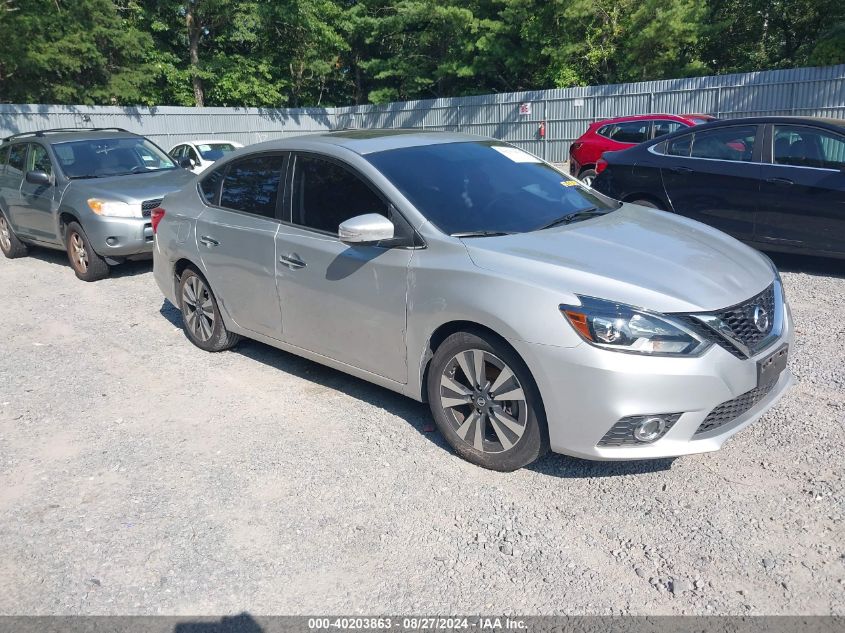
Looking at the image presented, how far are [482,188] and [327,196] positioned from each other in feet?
3.28

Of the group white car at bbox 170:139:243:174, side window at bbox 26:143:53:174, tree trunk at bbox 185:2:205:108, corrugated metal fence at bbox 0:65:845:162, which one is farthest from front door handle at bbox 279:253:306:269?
tree trunk at bbox 185:2:205:108

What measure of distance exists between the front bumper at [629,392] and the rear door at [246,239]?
7.17 feet

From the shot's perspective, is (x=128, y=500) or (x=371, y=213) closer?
(x=128, y=500)

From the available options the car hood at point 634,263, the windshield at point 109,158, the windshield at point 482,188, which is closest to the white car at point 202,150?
the windshield at point 109,158

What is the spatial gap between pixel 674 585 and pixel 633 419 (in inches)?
28.7

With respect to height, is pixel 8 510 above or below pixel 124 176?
below

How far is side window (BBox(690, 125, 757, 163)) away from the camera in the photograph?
7.54 metres

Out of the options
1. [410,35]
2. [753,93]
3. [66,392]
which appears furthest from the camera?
[410,35]

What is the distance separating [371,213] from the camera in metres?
4.14

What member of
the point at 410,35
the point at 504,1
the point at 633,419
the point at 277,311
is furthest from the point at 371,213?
the point at 410,35

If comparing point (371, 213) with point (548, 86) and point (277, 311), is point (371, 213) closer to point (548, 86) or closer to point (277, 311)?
point (277, 311)

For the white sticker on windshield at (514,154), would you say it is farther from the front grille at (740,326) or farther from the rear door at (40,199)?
the rear door at (40,199)

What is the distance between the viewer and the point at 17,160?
9.75 meters

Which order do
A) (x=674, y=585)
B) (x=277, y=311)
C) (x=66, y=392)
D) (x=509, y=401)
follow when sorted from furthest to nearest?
(x=66, y=392), (x=277, y=311), (x=509, y=401), (x=674, y=585)
